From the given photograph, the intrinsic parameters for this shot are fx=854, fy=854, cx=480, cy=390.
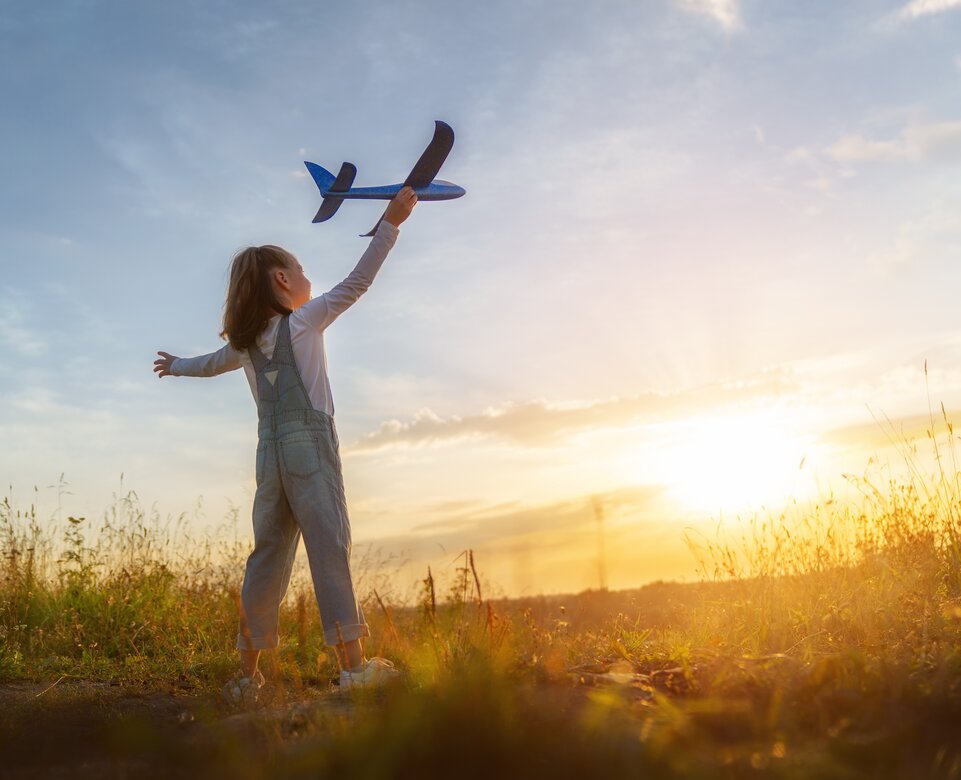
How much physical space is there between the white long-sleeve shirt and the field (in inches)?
47.0


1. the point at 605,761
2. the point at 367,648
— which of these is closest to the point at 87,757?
the point at 605,761

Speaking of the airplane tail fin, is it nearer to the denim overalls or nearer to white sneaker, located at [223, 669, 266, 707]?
the denim overalls

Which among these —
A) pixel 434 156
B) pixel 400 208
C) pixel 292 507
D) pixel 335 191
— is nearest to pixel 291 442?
pixel 292 507

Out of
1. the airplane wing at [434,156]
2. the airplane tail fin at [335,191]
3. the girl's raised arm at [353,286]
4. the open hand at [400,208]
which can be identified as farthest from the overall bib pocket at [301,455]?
the airplane tail fin at [335,191]

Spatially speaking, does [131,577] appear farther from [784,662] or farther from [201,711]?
[784,662]

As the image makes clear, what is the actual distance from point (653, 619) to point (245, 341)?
4.01 metres

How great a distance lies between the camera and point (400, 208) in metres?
4.39

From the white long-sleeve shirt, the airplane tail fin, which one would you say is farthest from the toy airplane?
the white long-sleeve shirt

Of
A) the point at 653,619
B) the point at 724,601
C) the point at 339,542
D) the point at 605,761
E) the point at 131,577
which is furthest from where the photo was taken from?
the point at 131,577

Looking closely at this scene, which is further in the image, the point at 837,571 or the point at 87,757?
the point at 837,571

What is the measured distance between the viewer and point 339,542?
4.13m

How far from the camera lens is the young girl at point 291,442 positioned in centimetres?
410

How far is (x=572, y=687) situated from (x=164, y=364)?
304 cm

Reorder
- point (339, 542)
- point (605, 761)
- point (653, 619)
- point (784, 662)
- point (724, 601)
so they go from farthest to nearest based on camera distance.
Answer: point (653, 619)
point (724, 601)
point (339, 542)
point (784, 662)
point (605, 761)
